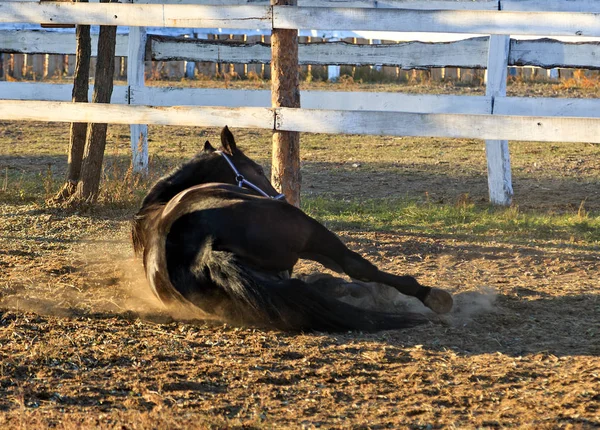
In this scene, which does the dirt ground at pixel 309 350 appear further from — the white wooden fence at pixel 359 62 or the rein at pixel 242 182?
the white wooden fence at pixel 359 62

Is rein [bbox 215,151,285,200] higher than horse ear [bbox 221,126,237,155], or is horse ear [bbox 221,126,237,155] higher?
horse ear [bbox 221,126,237,155]

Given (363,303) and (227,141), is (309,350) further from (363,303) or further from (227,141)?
(227,141)

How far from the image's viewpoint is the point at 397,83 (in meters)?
14.8

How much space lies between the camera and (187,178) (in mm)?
5051

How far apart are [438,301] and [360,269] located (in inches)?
17.6

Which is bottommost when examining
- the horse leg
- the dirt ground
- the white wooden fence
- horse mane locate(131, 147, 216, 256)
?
the dirt ground

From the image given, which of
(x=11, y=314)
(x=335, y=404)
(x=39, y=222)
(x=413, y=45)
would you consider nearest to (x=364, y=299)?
(x=335, y=404)

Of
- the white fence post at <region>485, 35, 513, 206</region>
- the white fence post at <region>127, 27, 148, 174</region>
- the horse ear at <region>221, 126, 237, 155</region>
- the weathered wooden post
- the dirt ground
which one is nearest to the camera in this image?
the dirt ground

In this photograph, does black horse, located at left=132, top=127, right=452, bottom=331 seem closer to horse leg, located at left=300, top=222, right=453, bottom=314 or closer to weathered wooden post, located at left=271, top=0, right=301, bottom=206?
horse leg, located at left=300, top=222, right=453, bottom=314

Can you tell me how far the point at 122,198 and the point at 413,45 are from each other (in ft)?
10.7

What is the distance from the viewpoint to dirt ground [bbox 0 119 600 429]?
122 inches

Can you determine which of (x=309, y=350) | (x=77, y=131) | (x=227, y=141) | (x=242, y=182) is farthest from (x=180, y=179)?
(x=77, y=131)

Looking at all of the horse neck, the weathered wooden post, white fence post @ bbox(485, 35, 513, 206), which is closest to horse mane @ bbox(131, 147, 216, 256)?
the horse neck

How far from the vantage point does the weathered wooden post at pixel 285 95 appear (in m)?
6.12
